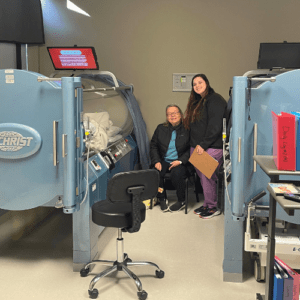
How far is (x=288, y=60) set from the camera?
468cm

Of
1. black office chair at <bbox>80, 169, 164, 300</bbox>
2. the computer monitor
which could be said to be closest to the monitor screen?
the computer monitor

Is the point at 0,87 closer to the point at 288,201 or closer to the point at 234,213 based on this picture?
the point at 234,213

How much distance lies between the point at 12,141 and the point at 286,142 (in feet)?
6.03

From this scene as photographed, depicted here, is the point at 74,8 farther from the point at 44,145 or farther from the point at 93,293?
the point at 93,293

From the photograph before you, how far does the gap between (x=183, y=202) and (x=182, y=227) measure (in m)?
0.60

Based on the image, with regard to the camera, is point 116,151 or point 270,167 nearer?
point 270,167

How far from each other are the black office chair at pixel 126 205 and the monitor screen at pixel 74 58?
2328 mm

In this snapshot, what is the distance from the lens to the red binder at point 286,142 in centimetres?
200

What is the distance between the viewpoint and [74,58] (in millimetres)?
4883

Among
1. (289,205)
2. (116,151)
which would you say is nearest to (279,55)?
(116,151)

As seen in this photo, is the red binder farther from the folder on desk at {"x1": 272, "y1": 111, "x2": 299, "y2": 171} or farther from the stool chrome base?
the stool chrome base

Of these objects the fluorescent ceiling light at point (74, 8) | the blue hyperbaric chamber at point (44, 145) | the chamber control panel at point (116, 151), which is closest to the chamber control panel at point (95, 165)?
the chamber control panel at point (116, 151)

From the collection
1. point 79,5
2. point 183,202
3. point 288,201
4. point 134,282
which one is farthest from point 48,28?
point 288,201

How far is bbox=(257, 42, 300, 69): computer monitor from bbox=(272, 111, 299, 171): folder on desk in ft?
9.20
